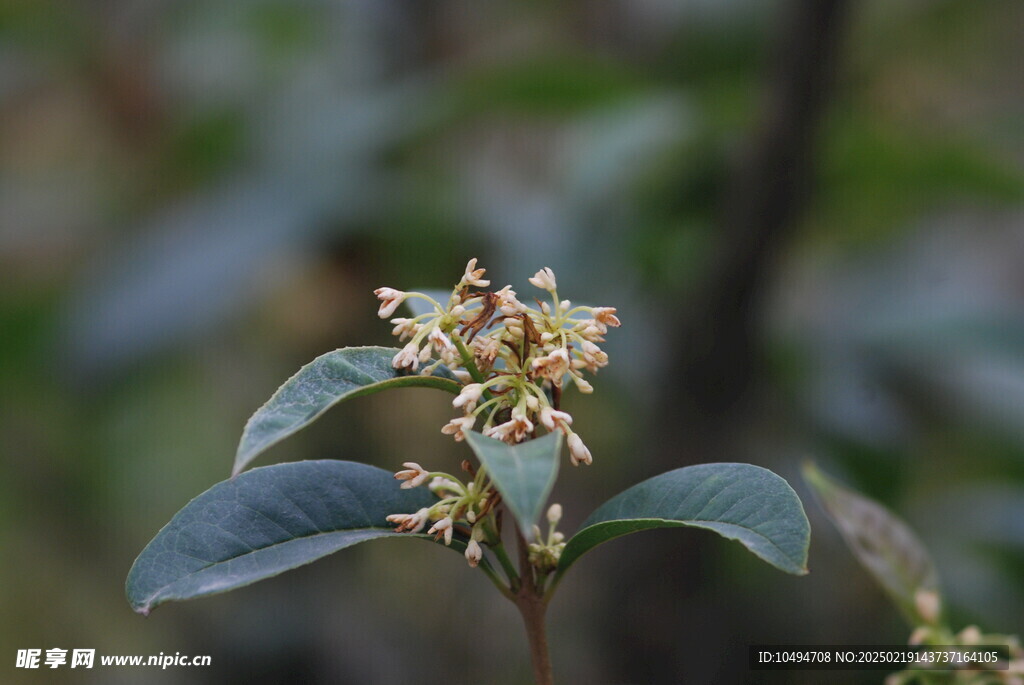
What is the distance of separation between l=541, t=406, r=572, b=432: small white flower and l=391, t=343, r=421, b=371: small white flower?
6 centimetres

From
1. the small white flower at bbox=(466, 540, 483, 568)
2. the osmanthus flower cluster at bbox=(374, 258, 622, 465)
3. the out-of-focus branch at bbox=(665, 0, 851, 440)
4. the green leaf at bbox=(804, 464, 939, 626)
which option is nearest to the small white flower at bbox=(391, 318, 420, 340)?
the osmanthus flower cluster at bbox=(374, 258, 622, 465)

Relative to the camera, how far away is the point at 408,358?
0.43 meters

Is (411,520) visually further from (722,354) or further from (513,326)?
(722,354)

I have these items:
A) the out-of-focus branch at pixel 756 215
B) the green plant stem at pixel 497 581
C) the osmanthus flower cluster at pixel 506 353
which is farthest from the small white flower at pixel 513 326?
the out-of-focus branch at pixel 756 215

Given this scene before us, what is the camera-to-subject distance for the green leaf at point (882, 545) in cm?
58

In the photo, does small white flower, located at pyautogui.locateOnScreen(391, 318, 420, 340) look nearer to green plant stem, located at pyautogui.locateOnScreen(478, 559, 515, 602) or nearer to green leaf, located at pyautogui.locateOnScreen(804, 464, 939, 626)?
green plant stem, located at pyautogui.locateOnScreen(478, 559, 515, 602)

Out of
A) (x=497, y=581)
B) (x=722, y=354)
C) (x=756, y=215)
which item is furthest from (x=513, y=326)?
(x=722, y=354)

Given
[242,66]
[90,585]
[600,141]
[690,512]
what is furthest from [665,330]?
[242,66]

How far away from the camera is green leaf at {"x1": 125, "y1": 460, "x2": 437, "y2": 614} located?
40 cm

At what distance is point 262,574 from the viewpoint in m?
0.40

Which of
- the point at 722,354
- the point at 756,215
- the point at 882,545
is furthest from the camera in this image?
the point at 722,354

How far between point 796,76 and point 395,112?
0.85 meters

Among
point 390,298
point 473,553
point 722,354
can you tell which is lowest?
point 722,354

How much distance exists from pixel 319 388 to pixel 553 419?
104mm
